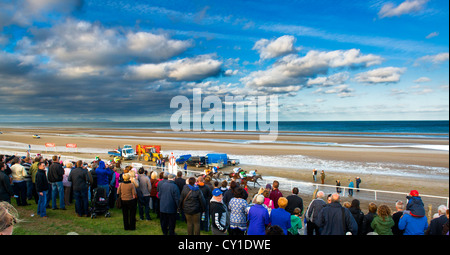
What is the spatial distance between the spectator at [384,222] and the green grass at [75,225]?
4.43 metres

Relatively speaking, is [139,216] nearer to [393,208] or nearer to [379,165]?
[393,208]

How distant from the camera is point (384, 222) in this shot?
511cm

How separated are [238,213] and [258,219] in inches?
23.7

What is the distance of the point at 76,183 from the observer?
749 centimetres

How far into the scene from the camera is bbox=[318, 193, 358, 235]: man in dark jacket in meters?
5.08

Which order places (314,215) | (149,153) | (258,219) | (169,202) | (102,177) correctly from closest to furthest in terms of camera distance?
(258,219) → (314,215) → (169,202) → (102,177) → (149,153)

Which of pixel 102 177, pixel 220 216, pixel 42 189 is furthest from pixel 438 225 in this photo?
pixel 42 189

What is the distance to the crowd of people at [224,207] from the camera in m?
5.01

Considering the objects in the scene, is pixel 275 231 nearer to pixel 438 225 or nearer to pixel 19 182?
pixel 438 225
